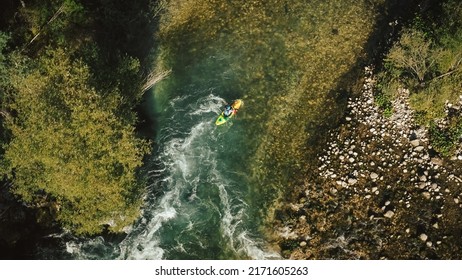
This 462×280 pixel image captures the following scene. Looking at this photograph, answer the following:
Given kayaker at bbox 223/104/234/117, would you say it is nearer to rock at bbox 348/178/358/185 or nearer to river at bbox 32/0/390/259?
river at bbox 32/0/390/259

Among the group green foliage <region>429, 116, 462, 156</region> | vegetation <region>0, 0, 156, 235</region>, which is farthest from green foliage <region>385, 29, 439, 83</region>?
vegetation <region>0, 0, 156, 235</region>

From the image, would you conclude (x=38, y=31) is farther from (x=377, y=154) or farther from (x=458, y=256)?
(x=458, y=256)

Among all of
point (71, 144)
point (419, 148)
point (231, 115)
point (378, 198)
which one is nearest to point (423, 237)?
point (378, 198)

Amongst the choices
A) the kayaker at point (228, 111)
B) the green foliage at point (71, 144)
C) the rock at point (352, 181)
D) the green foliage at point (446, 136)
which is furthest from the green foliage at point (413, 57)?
the green foliage at point (71, 144)

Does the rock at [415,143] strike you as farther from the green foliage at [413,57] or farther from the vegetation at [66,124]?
the vegetation at [66,124]

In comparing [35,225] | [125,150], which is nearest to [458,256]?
[125,150]

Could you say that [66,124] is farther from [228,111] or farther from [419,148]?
[419,148]
